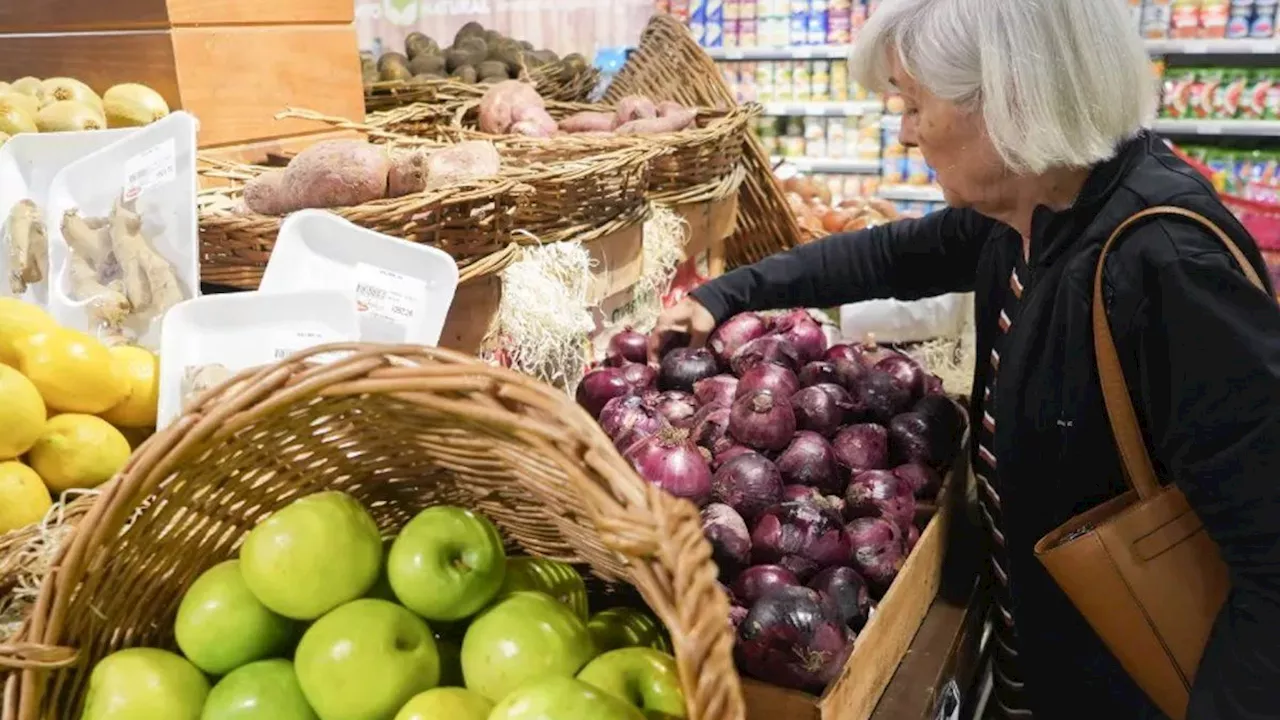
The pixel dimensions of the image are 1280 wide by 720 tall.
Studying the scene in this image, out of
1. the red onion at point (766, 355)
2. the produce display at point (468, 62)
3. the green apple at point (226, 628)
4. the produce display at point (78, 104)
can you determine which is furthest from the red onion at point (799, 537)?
the produce display at point (468, 62)

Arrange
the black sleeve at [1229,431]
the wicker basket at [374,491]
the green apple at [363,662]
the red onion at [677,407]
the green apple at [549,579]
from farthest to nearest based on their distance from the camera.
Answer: the red onion at [677,407]
the black sleeve at [1229,431]
the green apple at [549,579]
the green apple at [363,662]
the wicker basket at [374,491]

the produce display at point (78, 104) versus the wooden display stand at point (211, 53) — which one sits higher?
the wooden display stand at point (211, 53)

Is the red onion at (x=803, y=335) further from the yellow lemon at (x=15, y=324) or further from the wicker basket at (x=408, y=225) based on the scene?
the yellow lemon at (x=15, y=324)

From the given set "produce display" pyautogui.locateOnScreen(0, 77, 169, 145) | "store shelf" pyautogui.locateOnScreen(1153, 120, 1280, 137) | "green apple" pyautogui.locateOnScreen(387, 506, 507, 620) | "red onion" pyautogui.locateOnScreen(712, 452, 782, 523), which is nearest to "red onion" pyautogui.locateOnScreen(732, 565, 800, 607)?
"red onion" pyautogui.locateOnScreen(712, 452, 782, 523)

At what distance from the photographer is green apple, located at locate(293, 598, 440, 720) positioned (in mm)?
692

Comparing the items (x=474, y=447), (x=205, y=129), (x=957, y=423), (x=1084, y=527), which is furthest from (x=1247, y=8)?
(x=474, y=447)

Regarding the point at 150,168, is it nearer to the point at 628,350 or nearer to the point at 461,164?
the point at 461,164

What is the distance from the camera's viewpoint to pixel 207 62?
1.86 m

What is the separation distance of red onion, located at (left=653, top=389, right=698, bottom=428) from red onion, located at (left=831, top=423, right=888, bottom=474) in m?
0.22

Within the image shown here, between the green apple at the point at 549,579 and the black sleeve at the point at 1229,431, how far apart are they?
25.8 inches

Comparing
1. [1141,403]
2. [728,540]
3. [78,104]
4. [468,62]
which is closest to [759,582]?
[728,540]

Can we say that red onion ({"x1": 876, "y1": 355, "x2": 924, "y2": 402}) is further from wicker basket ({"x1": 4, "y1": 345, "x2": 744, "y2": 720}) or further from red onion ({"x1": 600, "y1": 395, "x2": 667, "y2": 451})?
wicker basket ({"x1": 4, "y1": 345, "x2": 744, "y2": 720})

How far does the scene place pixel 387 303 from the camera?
1166mm

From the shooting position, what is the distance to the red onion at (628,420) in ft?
4.10
